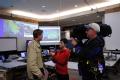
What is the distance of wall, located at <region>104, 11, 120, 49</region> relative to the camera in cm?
532

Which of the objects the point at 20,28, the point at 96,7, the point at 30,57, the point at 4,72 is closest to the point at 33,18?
the point at 20,28

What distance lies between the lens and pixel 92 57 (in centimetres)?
208

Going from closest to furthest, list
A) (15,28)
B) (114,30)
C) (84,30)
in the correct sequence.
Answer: (84,30) → (114,30) → (15,28)

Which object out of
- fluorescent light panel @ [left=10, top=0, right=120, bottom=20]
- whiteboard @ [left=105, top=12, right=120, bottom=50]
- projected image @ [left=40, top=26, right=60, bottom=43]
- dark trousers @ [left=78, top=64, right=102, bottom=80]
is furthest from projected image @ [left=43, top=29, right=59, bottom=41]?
dark trousers @ [left=78, top=64, right=102, bottom=80]

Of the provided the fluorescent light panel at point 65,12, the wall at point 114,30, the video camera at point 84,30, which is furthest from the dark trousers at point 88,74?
the fluorescent light panel at point 65,12

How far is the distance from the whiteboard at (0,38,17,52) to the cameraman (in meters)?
4.22

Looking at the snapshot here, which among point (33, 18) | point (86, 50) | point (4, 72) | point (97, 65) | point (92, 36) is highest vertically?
point (33, 18)

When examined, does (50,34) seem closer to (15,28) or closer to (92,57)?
(15,28)

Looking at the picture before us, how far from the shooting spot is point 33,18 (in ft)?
25.0

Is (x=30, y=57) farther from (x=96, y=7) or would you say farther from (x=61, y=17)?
(x=61, y=17)

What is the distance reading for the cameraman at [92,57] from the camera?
6.81 ft

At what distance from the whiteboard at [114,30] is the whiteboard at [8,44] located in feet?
11.3

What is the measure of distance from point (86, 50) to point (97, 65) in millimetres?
237

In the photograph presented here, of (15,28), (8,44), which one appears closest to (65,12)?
(15,28)
